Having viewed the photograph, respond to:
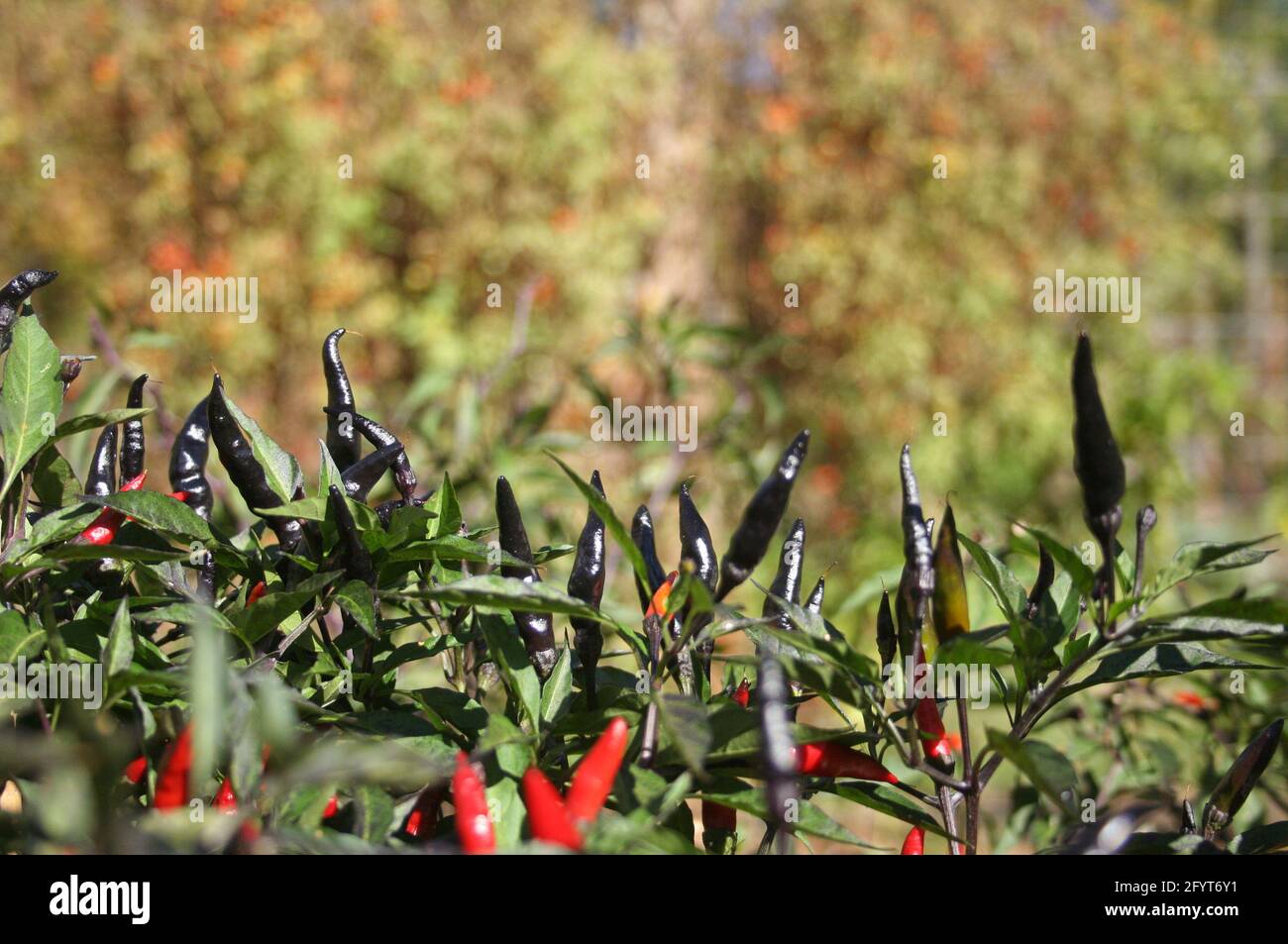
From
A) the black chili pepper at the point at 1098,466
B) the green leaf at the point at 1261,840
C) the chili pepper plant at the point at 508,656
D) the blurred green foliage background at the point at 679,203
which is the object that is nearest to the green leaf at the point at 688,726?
the chili pepper plant at the point at 508,656

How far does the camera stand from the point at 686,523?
3.37ft

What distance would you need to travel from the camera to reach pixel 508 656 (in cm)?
94

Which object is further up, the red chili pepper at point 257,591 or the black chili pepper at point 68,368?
the black chili pepper at point 68,368

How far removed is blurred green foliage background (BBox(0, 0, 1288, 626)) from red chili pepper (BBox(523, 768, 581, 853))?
2865 mm

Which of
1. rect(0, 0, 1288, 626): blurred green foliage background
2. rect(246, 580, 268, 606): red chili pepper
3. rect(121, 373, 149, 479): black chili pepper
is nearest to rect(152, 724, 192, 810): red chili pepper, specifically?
rect(246, 580, 268, 606): red chili pepper

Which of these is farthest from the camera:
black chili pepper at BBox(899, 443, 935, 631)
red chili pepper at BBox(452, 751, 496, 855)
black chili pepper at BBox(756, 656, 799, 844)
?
black chili pepper at BBox(899, 443, 935, 631)

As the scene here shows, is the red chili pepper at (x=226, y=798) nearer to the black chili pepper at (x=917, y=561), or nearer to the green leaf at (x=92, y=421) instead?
the green leaf at (x=92, y=421)

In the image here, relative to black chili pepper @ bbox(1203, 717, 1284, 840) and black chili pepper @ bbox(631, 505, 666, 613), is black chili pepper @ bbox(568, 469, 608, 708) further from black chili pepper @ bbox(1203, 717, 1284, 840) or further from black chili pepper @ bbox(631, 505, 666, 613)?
black chili pepper @ bbox(1203, 717, 1284, 840)

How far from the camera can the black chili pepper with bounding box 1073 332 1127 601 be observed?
33.5 inches

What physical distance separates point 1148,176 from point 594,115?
128 inches

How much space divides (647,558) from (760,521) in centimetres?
16

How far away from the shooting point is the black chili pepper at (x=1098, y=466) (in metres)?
0.85
